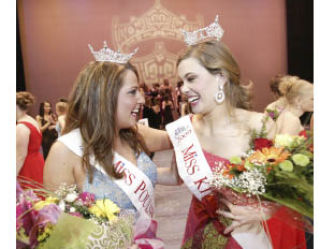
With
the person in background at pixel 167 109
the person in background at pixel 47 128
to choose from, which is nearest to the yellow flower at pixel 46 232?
the person in background at pixel 47 128

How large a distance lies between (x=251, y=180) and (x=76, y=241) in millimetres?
483

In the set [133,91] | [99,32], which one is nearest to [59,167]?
[133,91]

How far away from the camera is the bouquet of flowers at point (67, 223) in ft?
2.52

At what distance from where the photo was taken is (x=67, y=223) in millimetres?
833

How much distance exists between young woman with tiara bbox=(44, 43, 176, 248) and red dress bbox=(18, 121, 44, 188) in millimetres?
1778

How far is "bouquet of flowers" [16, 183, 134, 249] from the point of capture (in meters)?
0.77

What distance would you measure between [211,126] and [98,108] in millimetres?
520

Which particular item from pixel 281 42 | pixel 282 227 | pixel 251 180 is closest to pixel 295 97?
pixel 282 227

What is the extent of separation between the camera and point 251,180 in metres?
0.92

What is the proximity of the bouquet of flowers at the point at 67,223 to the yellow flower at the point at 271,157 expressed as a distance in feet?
1.36

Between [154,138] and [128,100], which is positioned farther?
[154,138]

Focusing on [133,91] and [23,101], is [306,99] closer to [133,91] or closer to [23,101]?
[133,91]

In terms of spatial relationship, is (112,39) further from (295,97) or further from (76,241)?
→ (76,241)

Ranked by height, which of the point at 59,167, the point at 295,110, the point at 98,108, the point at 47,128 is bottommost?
the point at 47,128
